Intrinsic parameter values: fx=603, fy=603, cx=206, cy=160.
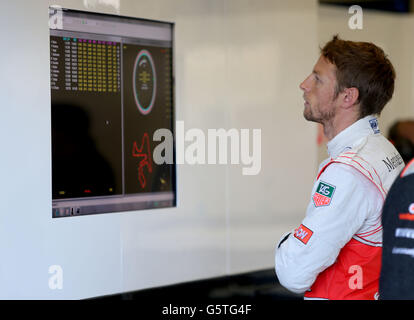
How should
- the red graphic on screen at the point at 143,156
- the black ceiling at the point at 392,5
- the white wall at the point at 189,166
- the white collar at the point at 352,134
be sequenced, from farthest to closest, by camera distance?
the black ceiling at the point at 392,5 → the red graphic on screen at the point at 143,156 → the white wall at the point at 189,166 → the white collar at the point at 352,134

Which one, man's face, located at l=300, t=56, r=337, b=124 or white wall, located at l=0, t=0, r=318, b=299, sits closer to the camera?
man's face, located at l=300, t=56, r=337, b=124

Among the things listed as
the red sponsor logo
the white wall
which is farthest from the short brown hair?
the white wall

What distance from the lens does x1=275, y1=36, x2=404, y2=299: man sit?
1.53 m

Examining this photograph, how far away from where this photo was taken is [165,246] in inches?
92.7

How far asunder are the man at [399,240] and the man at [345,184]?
609mm

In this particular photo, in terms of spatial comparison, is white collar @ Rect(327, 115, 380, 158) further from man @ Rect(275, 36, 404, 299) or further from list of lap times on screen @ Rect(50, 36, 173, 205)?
list of lap times on screen @ Rect(50, 36, 173, 205)

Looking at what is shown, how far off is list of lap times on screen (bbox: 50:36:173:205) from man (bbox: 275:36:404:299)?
2.30 ft

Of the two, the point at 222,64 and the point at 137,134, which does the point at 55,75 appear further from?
the point at 222,64

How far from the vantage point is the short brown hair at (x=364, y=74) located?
1706 mm

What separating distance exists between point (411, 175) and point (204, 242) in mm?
1632
